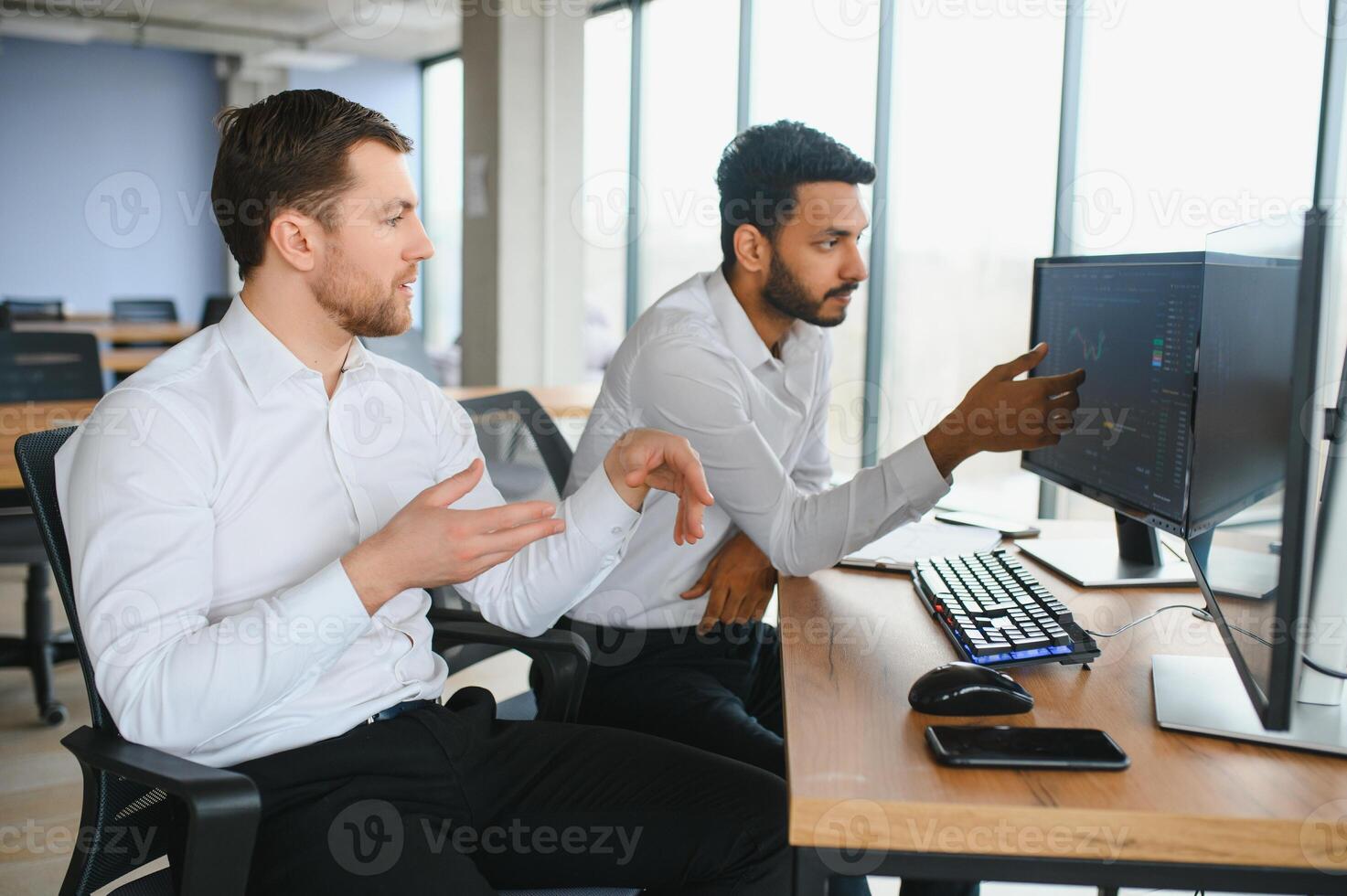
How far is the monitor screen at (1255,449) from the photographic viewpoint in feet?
2.76

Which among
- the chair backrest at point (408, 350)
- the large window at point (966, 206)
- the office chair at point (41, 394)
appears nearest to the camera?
the office chair at point (41, 394)

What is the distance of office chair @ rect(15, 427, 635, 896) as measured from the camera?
0.96 metres

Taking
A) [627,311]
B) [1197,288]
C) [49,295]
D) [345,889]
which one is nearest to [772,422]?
[1197,288]

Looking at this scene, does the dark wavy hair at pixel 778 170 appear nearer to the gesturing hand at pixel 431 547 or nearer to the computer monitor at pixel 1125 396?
the computer monitor at pixel 1125 396

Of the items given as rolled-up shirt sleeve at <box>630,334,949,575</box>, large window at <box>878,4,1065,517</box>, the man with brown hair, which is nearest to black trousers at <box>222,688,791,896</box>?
the man with brown hair

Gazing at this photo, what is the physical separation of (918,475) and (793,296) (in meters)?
0.54

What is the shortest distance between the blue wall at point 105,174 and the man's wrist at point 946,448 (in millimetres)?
9072

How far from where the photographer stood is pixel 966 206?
14.5 feet

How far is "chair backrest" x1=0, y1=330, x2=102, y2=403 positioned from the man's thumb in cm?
258

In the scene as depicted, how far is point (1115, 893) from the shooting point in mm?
1714

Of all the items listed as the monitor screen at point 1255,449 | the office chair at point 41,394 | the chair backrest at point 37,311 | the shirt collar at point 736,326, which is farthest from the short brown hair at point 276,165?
the chair backrest at point 37,311

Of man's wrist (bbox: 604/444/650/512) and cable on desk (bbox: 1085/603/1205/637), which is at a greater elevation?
man's wrist (bbox: 604/444/650/512)

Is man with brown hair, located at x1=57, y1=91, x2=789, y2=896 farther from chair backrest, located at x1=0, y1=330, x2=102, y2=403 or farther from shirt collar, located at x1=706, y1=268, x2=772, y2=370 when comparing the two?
chair backrest, located at x1=0, y1=330, x2=102, y2=403

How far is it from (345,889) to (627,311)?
5412mm
